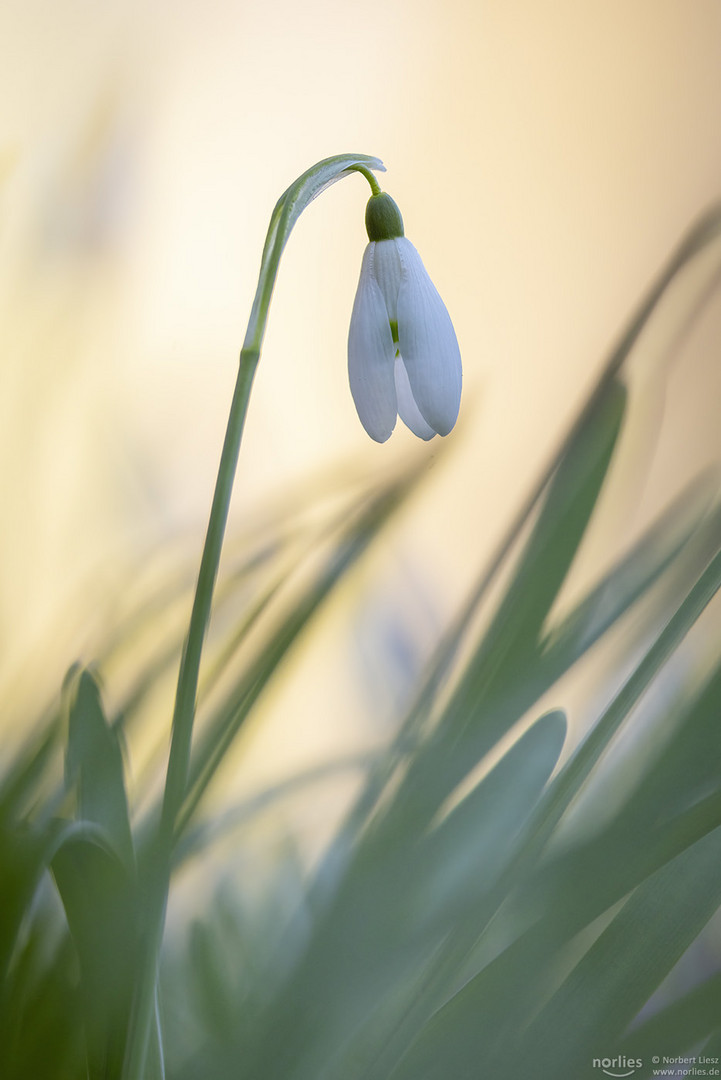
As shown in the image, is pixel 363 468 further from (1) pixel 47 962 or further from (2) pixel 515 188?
(1) pixel 47 962

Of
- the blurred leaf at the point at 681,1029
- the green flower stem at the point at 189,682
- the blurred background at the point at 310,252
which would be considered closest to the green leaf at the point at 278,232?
the green flower stem at the point at 189,682

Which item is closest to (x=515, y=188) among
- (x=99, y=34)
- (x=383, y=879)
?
(x=99, y=34)

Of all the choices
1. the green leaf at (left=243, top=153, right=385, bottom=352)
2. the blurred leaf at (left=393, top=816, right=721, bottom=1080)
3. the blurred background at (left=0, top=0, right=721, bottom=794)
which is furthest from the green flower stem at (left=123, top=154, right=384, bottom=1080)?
the blurred background at (left=0, top=0, right=721, bottom=794)

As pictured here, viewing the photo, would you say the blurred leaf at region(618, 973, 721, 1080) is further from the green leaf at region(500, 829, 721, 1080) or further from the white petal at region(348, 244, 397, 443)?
the white petal at region(348, 244, 397, 443)

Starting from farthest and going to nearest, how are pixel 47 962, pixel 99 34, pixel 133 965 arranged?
pixel 99 34 → pixel 47 962 → pixel 133 965

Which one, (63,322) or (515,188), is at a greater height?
(63,322)

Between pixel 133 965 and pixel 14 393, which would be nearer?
pixel 133 965

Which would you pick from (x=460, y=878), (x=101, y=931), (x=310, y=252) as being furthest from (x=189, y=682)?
(x=310, y=252)
